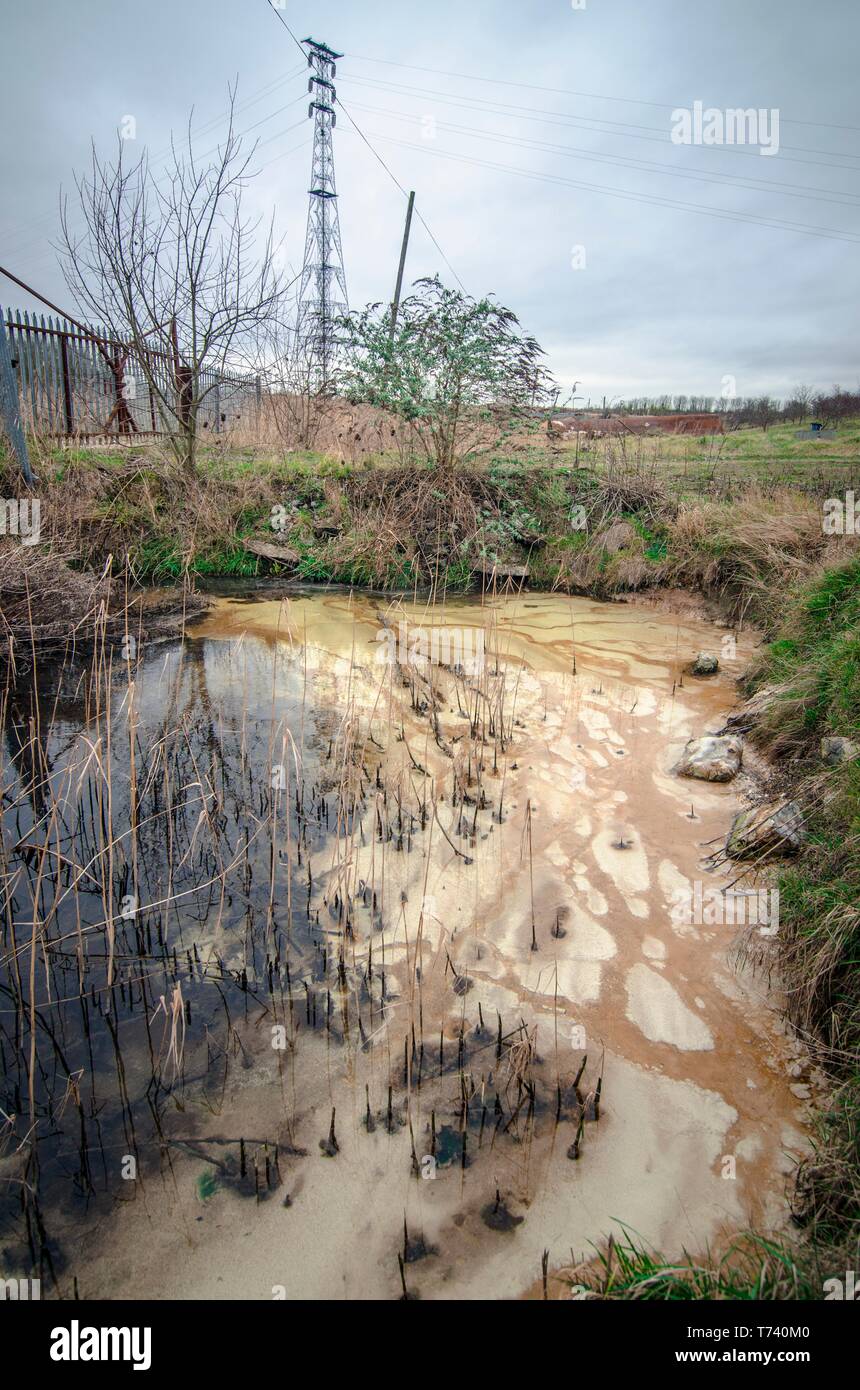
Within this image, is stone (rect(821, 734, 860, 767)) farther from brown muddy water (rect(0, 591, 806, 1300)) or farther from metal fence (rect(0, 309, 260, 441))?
metal fence (rect(0, 309, 260, 441))

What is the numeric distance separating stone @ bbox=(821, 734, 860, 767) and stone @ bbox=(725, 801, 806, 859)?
1.03 ft

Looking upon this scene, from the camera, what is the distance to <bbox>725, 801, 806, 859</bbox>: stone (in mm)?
3422

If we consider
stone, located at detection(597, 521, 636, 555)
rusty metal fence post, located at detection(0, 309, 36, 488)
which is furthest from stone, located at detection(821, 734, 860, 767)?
rusty metal fence post, located at detection(0, 309, 36, 488)

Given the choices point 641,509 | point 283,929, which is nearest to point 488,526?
point 641,509

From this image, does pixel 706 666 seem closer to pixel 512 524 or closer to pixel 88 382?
pixel 512 524

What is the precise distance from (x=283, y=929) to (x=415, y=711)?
2531mm

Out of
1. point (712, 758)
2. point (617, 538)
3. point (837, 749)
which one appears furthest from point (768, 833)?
point (617, 538)

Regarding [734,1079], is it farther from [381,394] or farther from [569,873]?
[381,394]

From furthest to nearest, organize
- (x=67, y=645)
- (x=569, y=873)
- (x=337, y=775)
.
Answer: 1. (x=67, y=645)
2. (x=337, y=775)
3. (x=569, y=873)

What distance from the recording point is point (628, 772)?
4.62 metres

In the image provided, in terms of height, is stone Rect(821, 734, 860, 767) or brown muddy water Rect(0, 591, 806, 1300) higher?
stone Rect(821, 734, 860, 767)

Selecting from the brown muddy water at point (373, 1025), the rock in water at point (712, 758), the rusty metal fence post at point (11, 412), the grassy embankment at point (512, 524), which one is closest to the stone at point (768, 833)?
the brown muddy water at point (373, 1025)

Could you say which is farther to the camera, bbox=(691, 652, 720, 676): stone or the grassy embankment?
the grassy embankment
